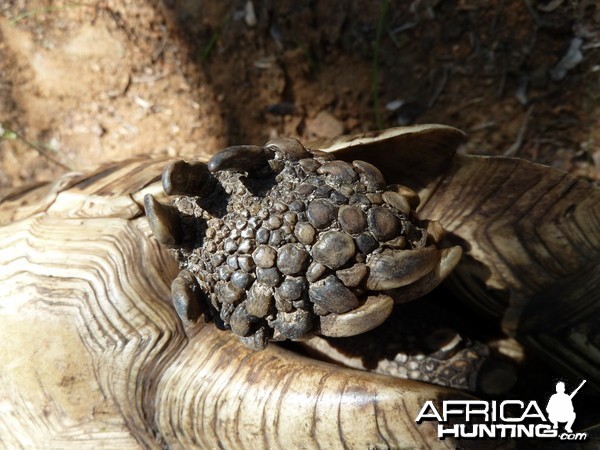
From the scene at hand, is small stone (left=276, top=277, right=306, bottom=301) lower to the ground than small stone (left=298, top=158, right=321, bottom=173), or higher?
lower

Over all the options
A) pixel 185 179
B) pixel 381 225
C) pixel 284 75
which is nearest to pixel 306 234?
pixel 381 225

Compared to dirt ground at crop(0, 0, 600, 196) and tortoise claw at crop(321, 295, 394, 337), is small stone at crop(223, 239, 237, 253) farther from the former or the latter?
dirt ground at crop(0, 0, 600, 196)

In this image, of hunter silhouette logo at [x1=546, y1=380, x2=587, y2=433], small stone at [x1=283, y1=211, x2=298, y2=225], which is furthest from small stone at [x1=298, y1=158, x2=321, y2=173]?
hunter silhouette logo at [x1=546, y1=380, x2=587, y2=433]

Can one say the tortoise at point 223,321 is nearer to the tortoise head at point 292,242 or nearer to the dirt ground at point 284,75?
the tortoise head at point 292,242

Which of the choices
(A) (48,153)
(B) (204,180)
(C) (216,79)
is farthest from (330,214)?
(A) (48,153)

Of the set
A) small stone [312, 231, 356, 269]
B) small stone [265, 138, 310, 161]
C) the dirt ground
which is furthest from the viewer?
the dirt ground

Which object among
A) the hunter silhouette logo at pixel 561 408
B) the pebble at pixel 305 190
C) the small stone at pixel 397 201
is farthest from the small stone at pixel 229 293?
the hunter silhouette logo at pixel 561 408

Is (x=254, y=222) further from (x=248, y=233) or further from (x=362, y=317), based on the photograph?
(x=362, y=317)
